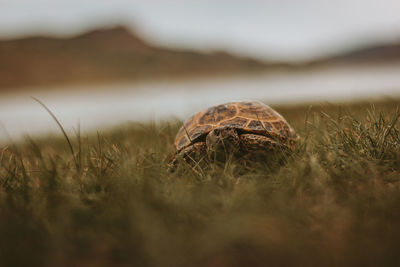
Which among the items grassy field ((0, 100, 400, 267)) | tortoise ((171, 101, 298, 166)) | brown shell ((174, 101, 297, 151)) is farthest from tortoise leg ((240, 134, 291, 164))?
grassy field ((0, 100, 400, 267))

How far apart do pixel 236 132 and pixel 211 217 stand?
4.41 feet

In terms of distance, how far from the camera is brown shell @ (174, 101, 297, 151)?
9.39 feet

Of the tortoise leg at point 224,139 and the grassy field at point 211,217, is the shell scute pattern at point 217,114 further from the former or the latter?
the grassy field at point 211,217

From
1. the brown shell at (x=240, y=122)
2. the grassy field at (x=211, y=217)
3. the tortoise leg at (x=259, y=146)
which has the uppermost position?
the brown shell at (x=240, y=122)

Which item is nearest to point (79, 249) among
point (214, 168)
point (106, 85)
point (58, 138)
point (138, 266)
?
point (138, 266)

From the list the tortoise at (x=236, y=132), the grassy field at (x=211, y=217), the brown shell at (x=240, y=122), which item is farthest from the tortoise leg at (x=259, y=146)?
the grassy field at (x=211, y=217)

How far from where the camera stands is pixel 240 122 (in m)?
2.92

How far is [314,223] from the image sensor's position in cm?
157

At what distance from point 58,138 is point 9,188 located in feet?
→ 13.0

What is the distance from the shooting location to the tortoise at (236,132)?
2.69 metres

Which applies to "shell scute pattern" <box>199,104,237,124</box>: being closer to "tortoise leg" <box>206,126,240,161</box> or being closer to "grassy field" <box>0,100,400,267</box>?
"tortoise leg" <box>206,126,240,161</box>

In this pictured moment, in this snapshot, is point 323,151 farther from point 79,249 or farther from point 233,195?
point 79,249

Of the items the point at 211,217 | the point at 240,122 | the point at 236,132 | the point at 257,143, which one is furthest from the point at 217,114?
the point at 211,217

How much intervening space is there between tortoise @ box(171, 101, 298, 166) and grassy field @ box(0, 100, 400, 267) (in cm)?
50
